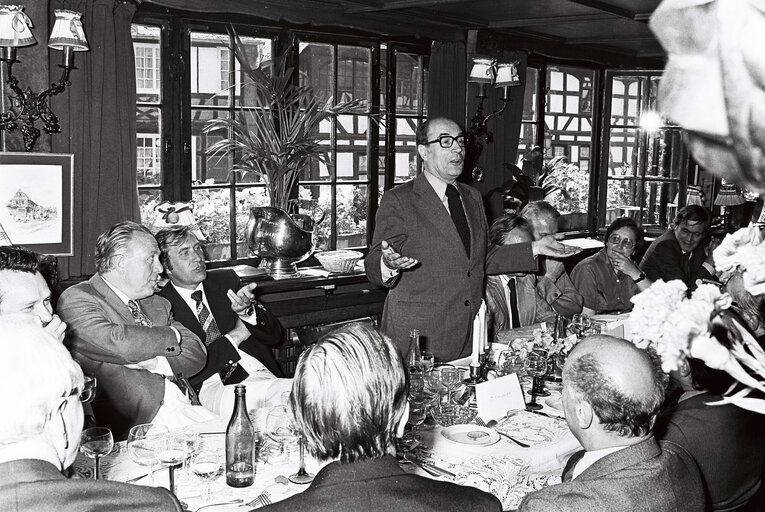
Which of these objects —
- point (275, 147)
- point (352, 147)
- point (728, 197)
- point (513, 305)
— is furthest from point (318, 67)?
point (728, 197)

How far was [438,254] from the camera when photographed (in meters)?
3.86

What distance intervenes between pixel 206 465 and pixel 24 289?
40.6 inches

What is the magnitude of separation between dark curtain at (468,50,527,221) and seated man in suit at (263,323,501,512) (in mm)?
5402

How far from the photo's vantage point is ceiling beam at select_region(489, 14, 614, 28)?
6070 mm

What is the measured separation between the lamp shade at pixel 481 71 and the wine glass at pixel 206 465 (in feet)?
15.8

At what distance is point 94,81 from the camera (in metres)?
4.43

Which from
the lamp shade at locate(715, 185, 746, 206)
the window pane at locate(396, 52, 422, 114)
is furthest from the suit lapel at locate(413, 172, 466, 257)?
the lamp shade at locate(715, 185, 746, 206)

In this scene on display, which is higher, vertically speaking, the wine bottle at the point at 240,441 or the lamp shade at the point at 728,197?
the lamp shade at the point at 728,197

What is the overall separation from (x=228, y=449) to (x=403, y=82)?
4.64m

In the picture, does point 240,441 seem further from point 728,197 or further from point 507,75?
point 728,197

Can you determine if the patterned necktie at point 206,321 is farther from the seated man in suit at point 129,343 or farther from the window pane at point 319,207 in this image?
the window pane at point 319,207

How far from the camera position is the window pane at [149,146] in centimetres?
484

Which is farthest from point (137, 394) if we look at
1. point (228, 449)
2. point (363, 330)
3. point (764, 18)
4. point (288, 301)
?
point (764, 18)

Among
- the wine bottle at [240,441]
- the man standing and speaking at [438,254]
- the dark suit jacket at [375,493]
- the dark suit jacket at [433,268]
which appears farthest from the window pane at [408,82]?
the dark suit jacket at [375,493]
